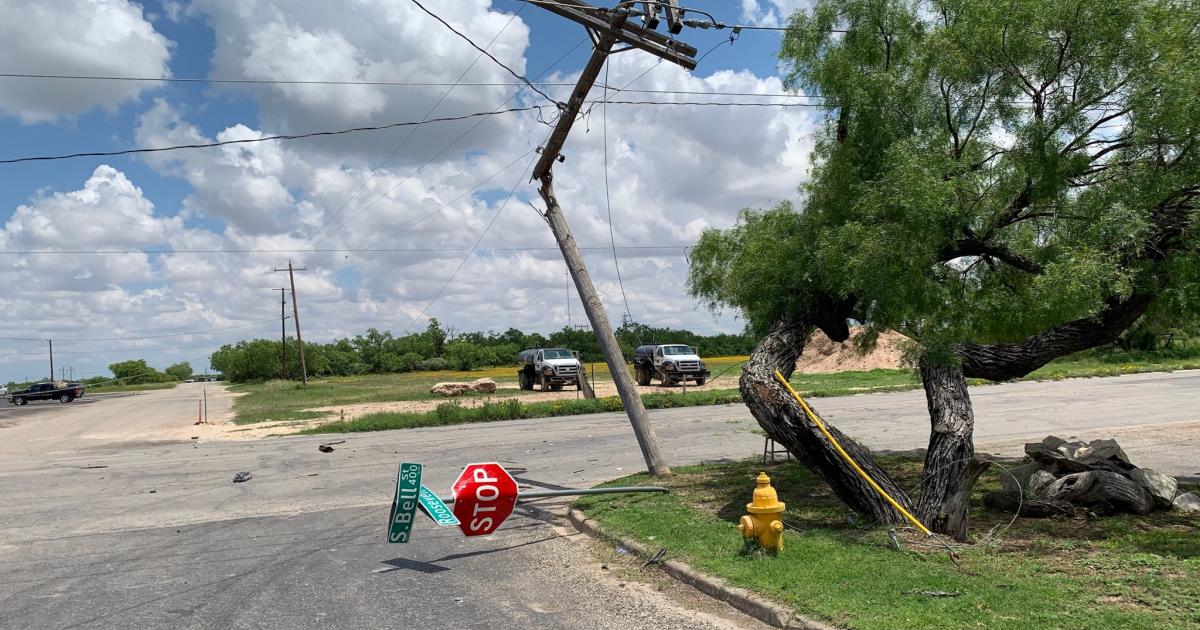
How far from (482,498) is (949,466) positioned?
4315mm

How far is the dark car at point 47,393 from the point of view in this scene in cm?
5972

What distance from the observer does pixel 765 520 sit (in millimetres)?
6723

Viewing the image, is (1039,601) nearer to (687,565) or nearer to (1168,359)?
(687,565)

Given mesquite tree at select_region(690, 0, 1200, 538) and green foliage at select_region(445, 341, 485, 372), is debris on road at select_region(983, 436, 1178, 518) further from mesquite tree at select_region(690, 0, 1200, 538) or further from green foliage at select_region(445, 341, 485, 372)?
green foliage at select_region(445, 341, 485, 372)

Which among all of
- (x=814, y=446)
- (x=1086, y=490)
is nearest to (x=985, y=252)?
(x=1086, y=490)

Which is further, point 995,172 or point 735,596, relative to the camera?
point 995,172

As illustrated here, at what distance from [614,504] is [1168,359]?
1695 inches

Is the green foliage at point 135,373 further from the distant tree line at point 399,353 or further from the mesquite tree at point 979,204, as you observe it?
the mesquite tree at point 979,204

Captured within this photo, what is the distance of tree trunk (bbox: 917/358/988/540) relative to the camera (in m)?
7.38

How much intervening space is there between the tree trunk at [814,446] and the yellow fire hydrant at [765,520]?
1.42 meters

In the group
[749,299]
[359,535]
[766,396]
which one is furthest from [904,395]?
[359,535]

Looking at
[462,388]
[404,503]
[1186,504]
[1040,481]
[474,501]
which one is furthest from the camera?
[462,388]

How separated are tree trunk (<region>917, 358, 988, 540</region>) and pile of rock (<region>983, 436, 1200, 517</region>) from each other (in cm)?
73

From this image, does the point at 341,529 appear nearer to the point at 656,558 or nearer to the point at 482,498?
the point at 482,498
